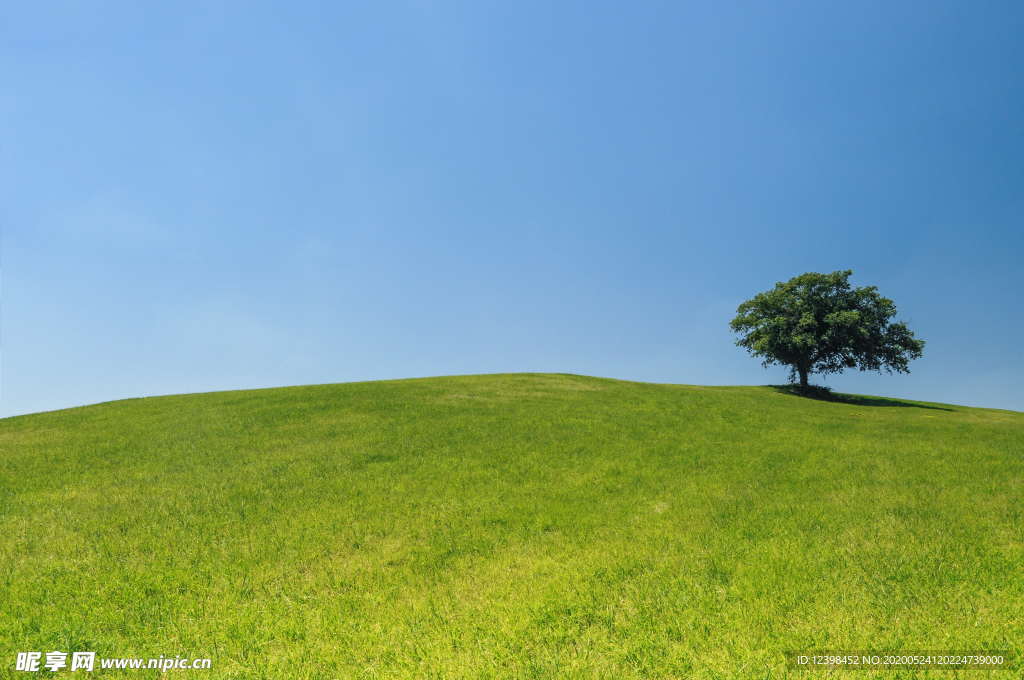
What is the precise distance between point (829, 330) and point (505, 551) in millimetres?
46660

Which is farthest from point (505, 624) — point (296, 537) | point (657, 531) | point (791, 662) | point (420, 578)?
point (296, 537)

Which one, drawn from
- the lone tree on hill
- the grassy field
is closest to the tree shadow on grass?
the lone tree on hill

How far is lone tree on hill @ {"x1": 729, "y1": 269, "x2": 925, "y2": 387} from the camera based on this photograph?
44969 mm

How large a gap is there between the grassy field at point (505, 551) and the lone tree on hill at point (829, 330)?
28389mm

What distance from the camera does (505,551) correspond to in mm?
9367

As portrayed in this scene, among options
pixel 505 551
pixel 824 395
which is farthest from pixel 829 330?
pixel 505 551

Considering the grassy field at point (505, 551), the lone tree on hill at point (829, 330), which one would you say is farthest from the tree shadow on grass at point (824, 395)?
the grassy field at point (505, 551)

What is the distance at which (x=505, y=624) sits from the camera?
6844 millimetres

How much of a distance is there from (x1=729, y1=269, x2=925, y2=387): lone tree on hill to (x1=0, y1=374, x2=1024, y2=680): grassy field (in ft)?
93.1

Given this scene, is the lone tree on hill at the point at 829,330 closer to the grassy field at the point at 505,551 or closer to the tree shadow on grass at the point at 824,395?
the tree shadow on grass at the point at 824,395

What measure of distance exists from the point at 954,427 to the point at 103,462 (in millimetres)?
37213

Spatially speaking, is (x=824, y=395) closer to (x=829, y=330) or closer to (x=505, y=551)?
(x=829, y=330)

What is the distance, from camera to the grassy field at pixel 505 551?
640 cm

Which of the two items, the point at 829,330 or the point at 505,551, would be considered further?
the point at 829,330
